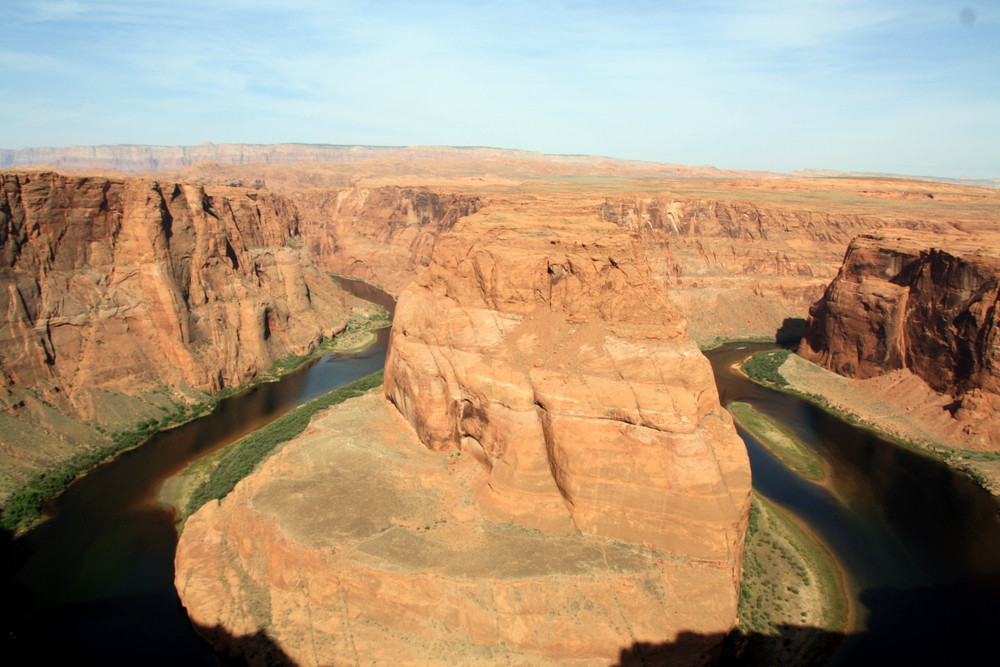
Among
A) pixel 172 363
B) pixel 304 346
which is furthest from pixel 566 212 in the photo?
pixel 304 346

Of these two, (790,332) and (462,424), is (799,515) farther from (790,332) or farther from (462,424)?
(790,332)

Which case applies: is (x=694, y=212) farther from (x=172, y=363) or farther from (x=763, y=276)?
(x=172, y=363)

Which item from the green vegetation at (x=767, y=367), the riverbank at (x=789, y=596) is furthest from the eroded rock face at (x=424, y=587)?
the green vegetation at (x=767, y=367)

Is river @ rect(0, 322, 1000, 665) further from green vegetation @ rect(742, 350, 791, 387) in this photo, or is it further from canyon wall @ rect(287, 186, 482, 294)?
canyon wall @ rect(287, 186, 482, 294)

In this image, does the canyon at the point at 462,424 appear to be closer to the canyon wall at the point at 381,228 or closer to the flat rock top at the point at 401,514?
the flat rock top at the point at 401,514

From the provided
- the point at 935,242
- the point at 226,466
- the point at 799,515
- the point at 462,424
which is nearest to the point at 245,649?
the point at 462,424

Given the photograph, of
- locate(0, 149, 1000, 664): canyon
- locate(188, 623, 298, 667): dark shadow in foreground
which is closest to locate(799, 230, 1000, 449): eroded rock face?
locate(0, 149, 1000, 664): canyon
